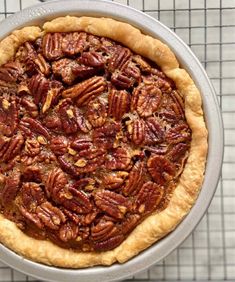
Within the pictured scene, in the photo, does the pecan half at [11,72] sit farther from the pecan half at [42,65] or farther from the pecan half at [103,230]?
the pecan half at [103,230]

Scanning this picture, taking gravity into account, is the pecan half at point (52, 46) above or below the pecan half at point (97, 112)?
above

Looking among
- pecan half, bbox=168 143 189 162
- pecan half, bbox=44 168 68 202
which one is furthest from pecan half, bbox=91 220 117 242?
pecan half, bbox=168 143 189 162

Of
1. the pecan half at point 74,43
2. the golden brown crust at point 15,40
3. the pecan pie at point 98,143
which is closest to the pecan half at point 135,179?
the pecan pie at point 98,143

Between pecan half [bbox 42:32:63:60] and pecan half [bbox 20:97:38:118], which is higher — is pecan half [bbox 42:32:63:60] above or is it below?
above

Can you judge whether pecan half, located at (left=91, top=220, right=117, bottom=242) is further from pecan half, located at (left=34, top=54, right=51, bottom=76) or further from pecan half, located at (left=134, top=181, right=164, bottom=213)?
pecan half, located at (left=34, top=54, right=51, bottom=76)

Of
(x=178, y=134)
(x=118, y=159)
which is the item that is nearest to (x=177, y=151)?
(x=178, y=134)

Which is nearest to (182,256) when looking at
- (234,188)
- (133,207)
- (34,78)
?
(234,188)
